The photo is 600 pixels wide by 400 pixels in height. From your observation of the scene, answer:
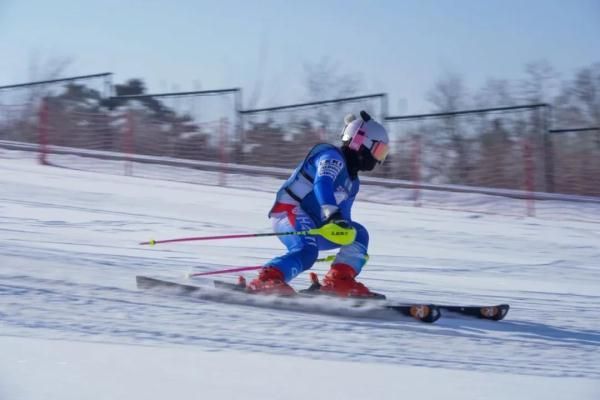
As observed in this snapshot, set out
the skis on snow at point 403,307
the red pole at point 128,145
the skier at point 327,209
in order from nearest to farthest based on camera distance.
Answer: the skis on snow at point 403,307, the skier at point 327,209, the red pole at point 128,145

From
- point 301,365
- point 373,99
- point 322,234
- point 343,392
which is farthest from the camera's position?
point 373,99

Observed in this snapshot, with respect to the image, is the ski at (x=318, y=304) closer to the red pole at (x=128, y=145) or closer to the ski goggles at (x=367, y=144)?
the ski goggles at (x=367, y=144)

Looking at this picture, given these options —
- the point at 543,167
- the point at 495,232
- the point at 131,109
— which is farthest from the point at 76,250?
the point at 131,109

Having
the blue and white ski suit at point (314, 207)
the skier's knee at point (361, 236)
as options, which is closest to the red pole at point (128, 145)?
the blue and white ski suit at point (314, 207)

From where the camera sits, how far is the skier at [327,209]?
6109mm

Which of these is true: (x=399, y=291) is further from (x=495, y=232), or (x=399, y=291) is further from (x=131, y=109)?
(x=131, y=109)

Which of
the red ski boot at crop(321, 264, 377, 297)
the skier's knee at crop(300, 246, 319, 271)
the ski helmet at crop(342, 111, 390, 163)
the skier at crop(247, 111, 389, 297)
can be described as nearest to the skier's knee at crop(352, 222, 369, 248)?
the skier at crop(247, 111, 389, 297)

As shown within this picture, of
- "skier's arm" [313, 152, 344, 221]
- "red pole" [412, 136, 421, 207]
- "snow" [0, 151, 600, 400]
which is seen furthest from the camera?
"red pole" [412, 136, 421, 207]

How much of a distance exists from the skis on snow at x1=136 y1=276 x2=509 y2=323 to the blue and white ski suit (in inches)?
7.9

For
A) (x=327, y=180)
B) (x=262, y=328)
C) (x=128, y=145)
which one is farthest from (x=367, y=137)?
(x=128, y=145)

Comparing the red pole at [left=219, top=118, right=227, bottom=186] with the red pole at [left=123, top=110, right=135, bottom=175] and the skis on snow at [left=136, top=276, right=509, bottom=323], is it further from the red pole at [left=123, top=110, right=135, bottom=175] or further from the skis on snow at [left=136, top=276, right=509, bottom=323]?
the skis on snow at [left=136, top=276, right=509, bottom=323]

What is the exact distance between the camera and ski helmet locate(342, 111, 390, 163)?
6398 millimetres

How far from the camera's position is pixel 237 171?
18.3m

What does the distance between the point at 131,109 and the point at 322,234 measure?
53.8 feet
